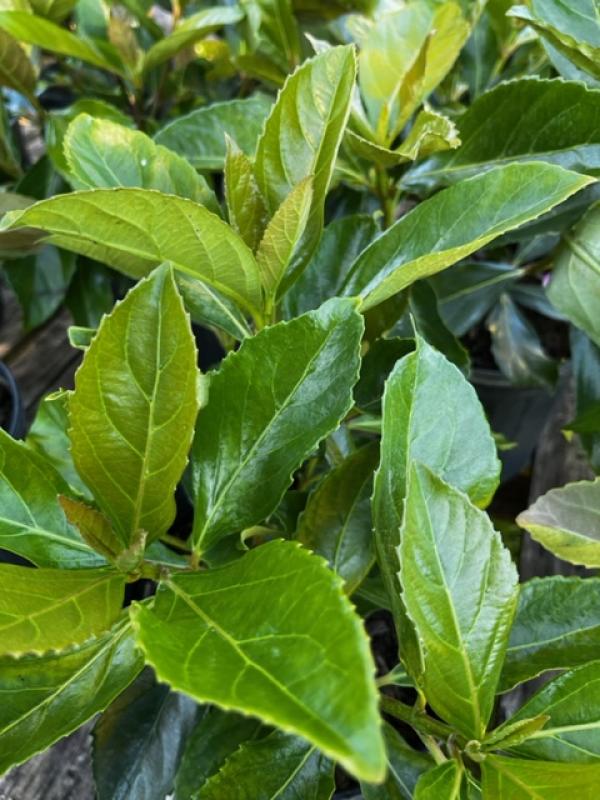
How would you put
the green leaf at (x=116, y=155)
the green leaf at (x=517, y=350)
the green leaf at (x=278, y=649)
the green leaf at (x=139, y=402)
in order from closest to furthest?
the green leaf at (x=278, y=649), the green leaf at (x=139, y=402), the green leaf at (x=116, y=155), the green leaf at (x=517, y=350)

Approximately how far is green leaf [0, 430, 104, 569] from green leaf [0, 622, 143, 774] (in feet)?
0.14

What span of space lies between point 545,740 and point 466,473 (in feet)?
0.41

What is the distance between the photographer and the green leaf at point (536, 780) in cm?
30

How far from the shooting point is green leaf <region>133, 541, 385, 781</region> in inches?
8.2

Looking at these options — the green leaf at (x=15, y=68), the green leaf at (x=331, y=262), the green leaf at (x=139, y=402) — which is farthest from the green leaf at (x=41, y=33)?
the green leaf at (x=139, y=402)

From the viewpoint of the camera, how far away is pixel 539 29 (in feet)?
1.55

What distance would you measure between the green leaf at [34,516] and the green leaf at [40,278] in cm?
46

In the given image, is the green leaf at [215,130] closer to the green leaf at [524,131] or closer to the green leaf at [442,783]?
the green leaf at [524,131]

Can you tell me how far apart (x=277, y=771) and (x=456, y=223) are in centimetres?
30

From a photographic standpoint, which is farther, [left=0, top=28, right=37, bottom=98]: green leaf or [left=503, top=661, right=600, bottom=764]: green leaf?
[left=0, top=28, right=37, bottom=98]: green leaf

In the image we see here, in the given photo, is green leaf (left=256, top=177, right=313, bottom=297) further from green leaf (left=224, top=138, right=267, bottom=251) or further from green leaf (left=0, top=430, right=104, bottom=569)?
green leaf (left=0, top=430, right=104, bottom=569)

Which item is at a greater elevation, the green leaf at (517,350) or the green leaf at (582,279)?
the green leaf at (582,279)

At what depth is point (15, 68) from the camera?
725 mm

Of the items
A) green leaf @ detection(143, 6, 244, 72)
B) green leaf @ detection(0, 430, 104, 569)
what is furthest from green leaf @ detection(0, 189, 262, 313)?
green leaf @ detection(143, 6, 244, 72)
